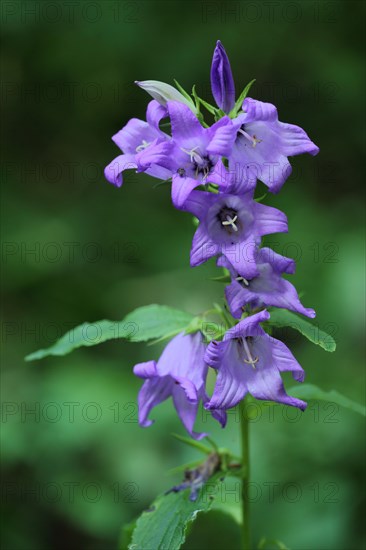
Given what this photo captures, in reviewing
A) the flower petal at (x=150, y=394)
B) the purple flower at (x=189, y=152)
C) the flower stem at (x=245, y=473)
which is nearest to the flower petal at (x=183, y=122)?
the purple flower at (x=189, y=152)

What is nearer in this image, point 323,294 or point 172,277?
point 323,294

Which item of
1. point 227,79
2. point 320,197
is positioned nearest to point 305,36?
point 320,197

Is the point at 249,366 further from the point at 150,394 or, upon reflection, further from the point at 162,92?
the point at 162,92

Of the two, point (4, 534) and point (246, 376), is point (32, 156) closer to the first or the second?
point (4, 534)

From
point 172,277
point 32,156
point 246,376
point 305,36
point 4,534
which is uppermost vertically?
point 305,36

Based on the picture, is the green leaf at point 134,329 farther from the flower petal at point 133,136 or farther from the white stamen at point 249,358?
the flower petal at point 133,136

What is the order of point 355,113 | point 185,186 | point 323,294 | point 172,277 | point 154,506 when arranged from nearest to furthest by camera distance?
point 185,186 < point 154,506 < point 323,294 < point 172,277 < point 355,113

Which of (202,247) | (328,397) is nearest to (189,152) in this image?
(202,247)
